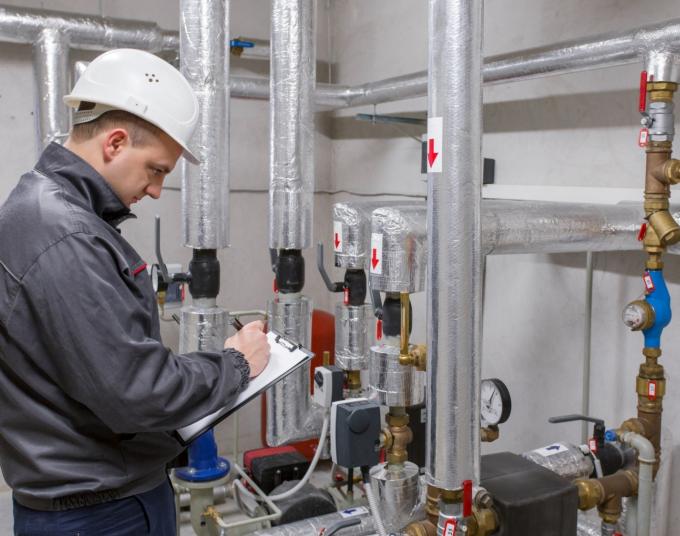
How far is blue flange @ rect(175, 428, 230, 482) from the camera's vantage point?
8.37 ft

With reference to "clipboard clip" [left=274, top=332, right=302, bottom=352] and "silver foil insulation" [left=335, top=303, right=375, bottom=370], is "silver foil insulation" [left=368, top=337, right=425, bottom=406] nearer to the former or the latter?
"clipboard clip" [left=274, top=332, right=302, bottom=352]

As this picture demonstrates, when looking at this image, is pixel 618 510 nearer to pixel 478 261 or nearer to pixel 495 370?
pixel 478 261

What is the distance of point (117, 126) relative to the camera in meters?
1.08

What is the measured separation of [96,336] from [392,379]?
913mm

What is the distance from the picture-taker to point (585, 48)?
2.01 metres

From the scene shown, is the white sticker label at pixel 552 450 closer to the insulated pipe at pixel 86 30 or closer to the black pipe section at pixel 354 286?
the black pipe section at pixel 354 286

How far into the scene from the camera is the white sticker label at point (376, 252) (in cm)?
167

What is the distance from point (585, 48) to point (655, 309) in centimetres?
77

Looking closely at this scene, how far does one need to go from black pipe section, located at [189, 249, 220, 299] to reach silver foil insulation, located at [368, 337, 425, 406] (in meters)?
0.73

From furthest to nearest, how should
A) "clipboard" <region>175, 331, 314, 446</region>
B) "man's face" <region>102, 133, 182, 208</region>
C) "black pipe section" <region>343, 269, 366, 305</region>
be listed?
"black pipe section" <region>343, 269, 366, 305</region> → "clipboard" <region>175, 331, 314, 446</region> → "man's face" <region>102, 133, 182, 208</region>

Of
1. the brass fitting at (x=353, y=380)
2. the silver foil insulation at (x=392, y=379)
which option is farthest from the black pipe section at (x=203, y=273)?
the silver foil insulation at (x=392, y=379)

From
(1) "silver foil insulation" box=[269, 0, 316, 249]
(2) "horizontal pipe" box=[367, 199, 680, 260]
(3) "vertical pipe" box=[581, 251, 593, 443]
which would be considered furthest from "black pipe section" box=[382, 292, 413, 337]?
(3) "vertical pipe" box=[581, 251, 593, 443]

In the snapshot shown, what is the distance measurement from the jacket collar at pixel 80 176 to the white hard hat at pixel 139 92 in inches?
2.7

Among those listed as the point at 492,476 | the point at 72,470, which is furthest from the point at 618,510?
the point at 72,470
